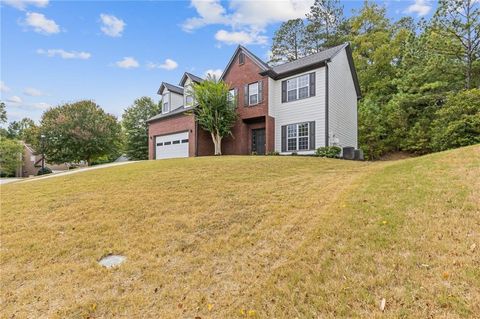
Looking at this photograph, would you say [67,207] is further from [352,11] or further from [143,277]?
[352,11]

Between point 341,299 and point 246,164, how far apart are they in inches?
333

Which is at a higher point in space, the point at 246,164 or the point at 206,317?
the point at 246,164

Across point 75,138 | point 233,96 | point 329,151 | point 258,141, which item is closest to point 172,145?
point 233,96

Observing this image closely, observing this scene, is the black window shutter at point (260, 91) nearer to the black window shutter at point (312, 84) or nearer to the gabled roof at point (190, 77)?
the black window shutter at point (312, 84)

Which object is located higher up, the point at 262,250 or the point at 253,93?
the point at 253,93

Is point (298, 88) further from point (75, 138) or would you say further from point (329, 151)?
point (75, 138)

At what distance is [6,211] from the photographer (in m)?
7.30

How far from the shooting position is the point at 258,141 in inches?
707

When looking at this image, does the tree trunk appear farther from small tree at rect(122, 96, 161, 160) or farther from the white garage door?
small tree at rect(122, 96, 161, 160)

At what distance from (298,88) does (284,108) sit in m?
1.45

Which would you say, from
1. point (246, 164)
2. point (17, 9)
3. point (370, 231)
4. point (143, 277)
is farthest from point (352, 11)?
point (143, 277)

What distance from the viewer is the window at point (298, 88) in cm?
1587

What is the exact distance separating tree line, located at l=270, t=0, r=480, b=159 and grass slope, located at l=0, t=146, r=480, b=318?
11970mm

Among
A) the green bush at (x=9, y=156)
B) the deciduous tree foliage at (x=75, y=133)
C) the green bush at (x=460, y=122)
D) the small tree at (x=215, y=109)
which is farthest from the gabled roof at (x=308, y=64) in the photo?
the green bush at (x=9, y=156)
